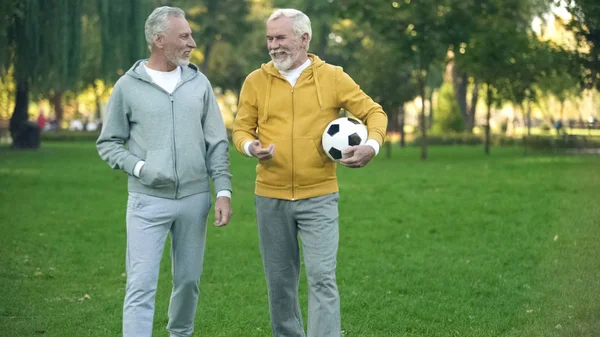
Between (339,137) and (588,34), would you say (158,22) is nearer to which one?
(339,137)

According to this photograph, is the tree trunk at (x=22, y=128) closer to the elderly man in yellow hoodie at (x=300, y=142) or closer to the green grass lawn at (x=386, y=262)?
the green grass lawn at (x=386, y=262)

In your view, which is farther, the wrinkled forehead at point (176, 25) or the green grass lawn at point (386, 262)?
the green grass lawn at point (386, 262)

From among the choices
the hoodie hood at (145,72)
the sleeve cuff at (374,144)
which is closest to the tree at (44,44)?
the hoodie hood at (145,72)

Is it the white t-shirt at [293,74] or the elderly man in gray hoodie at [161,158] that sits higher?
the white t-shirt at [293,74]

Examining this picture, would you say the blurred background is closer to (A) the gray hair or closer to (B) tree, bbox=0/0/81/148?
(B) tree, bbox=0/0/81/148

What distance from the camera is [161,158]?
5789 millimetres

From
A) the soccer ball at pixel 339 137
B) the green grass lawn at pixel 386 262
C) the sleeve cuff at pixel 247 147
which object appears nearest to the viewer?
the soccer ball at pixel 339 137

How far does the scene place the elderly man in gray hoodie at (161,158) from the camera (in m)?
5.77

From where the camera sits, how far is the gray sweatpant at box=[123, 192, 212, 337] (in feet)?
18.8

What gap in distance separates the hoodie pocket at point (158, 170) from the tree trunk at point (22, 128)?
33.0 metres

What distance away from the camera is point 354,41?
61.2 meters

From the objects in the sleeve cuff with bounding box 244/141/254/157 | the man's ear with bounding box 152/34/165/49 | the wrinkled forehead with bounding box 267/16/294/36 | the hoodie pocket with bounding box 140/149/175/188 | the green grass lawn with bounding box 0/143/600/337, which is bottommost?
the green grass lawn with bounding box 0/143/600/337

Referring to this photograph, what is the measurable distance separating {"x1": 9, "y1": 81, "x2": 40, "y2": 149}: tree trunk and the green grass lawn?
16.7 m

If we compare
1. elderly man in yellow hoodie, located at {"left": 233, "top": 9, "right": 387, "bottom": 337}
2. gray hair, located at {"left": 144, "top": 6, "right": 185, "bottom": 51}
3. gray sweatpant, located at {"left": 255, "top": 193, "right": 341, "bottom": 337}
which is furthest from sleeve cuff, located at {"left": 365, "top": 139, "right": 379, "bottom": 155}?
gray hair, located at {"left": 144, "top": 6, "right": 185, "bottom": 51}
